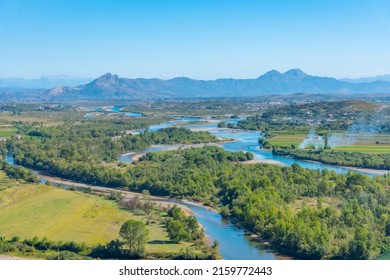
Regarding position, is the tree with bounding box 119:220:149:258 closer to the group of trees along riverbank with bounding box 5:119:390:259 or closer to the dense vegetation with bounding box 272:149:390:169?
the group of trees along riverbank with bounding box 5:119:390:259

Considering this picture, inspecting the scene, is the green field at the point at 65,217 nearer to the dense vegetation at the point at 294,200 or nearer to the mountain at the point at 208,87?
the dense vegetation at the point at 294,200

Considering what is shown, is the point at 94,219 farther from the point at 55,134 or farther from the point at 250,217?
the point at 55,134

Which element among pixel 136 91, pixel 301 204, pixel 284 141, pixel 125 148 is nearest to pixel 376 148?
pixel 284 141

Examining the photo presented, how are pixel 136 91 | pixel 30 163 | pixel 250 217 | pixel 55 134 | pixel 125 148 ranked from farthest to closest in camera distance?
pixel 136 91, pixel 55 134, pixel 125 148, pixel 30 163, pixel 250 217

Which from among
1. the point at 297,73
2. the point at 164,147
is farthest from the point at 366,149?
the point at 297,73

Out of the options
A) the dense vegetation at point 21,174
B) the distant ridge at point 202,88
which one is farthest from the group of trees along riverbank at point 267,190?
the distant ridge at point 202,88

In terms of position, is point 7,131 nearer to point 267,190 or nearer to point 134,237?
point 267,190
